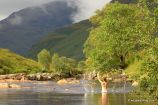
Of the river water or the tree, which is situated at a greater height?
the tree

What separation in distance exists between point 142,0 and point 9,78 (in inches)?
6020

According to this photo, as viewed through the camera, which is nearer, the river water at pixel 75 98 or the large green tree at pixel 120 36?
the large green tree at pixel 120 36

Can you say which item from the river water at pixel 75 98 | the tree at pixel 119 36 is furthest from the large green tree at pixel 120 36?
the river water at pixel 75 98

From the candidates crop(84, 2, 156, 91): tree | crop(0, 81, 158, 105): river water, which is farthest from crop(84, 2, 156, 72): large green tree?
crop(0, 81, 158, 105): river water

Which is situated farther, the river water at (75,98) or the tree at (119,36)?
the river water at (75,98)

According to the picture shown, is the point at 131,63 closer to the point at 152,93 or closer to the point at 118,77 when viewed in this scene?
the point at 118,77

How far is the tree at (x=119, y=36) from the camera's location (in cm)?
4106

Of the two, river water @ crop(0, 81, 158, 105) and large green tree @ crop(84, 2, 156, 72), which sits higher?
large green tree @ crop(84, 2, 156, 72)

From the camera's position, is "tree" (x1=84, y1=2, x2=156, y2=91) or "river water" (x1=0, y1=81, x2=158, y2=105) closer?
"tree" (x1=84, y1=2, x2=156, y2=91)

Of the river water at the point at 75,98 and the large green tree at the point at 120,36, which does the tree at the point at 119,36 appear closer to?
the large green tree at the point at 120,36

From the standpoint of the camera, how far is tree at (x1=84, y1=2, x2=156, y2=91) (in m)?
41.1

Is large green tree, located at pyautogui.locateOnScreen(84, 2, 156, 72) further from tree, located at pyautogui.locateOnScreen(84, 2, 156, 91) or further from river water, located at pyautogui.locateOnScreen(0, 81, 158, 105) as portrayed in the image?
river water, located at pyautogui.locateOnScreen(0, 81, 158, 105)

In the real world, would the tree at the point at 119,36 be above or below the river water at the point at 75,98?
above

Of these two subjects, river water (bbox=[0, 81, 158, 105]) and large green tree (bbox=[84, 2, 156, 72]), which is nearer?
large green tree (bbox=[84, 2, 156, 72])
